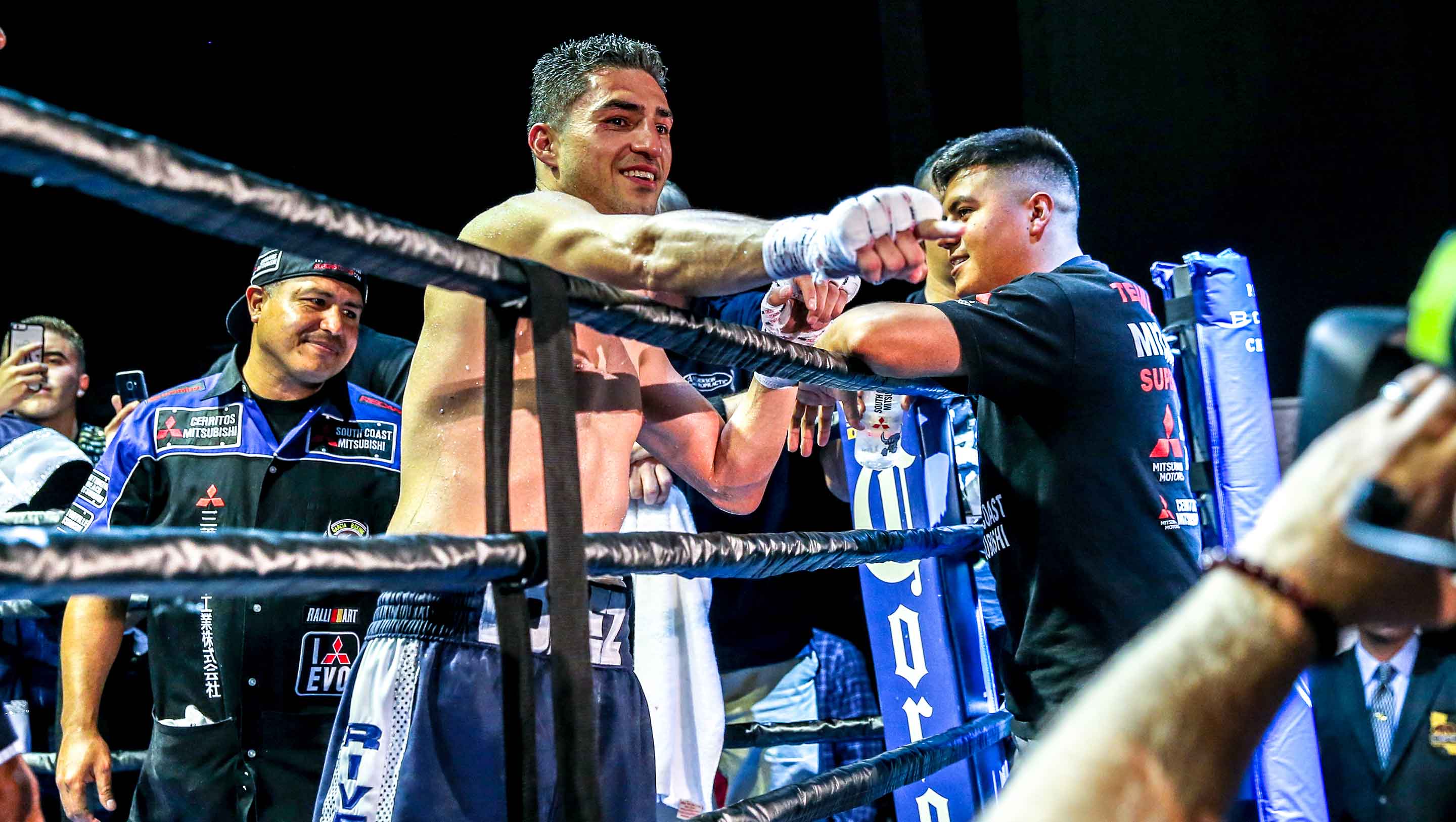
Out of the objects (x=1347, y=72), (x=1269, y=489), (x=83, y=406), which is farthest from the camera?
(x=83, y=406)

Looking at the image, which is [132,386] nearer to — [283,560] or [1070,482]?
[1070,482]

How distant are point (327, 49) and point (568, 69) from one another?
11.4 feet

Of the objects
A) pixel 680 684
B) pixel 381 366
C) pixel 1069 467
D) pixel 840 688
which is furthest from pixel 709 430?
pixel 840 688

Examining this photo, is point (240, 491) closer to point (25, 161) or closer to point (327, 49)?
point (25, 161)

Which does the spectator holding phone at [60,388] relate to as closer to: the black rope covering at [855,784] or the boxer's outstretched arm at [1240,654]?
the black rope covering at [855,784]

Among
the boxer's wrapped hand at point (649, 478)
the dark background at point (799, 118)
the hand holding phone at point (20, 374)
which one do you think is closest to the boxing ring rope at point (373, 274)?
the boxer's wrapped hand at point (649, 478)

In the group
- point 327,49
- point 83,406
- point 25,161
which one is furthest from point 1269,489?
point 83,406

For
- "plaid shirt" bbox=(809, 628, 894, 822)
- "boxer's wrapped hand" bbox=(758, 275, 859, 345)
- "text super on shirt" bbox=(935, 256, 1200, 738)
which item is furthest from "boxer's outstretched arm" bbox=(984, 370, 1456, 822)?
"plaid shirt" bbox=(809, 628, 894, 822)

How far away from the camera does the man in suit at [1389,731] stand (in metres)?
2.61

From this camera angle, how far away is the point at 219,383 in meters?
2.38

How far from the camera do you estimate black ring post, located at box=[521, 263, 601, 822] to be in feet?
2.98

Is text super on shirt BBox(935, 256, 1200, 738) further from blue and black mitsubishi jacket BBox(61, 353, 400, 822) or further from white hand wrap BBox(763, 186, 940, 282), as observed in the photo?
blue and black mitsubishi jacket BBox(61, 353, 400, 822)

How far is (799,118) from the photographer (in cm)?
489

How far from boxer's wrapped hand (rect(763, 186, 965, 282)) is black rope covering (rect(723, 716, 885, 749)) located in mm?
1519
